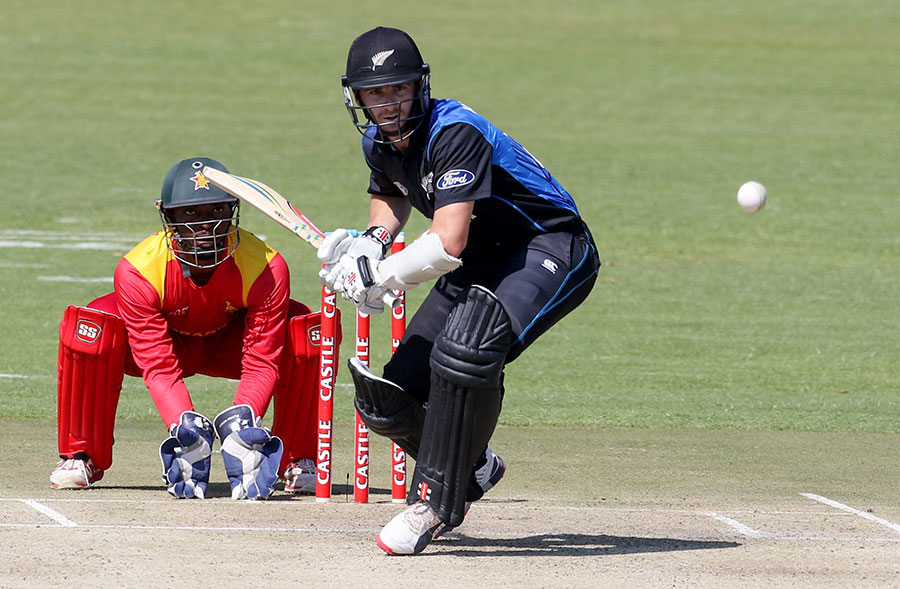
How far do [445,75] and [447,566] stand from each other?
2486 centimetres

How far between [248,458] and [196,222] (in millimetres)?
1091

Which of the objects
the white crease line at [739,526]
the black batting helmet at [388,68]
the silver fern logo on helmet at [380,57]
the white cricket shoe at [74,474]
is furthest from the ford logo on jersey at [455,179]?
the white cricket shoe at [74,474]

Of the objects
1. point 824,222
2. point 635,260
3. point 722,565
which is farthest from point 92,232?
point 722,565

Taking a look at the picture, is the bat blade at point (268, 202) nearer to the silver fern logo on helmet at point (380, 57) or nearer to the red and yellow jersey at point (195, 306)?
the silver fern logo on helmet at point (380, 57)

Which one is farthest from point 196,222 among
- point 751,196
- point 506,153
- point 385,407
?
point 751,196

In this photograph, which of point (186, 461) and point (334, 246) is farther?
point (186, 461)

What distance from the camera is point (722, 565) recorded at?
16.1 feet

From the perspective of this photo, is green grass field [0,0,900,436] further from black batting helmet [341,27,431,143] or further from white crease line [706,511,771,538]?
black batting helmet [341,27,431,143]

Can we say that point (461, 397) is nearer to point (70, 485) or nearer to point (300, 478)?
point (300, 478)

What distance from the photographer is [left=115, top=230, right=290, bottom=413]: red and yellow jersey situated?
638 cm

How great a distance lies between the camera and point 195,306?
651 cm

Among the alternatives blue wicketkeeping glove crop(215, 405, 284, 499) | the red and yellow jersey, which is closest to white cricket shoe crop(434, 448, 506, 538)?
blue wicketkeeping glove crop(215, 405, 284, 499)

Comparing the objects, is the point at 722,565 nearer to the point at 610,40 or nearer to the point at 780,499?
the point at 780,499

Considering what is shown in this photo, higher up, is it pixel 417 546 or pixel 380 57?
pixel 380 57
